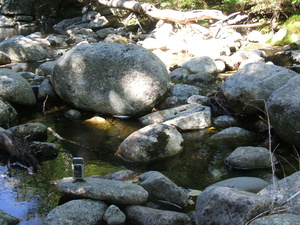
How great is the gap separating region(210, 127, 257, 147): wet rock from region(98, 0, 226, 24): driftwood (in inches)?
376

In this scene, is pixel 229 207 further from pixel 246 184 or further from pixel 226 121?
pixel 226 121

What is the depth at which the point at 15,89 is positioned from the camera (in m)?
6.91

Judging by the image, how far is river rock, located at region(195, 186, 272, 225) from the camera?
2.74 meters

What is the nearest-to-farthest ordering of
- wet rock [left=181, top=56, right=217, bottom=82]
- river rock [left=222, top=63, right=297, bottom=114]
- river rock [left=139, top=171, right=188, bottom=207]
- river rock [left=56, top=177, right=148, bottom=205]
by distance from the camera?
river rock [left=56, top=177, right=148, bottom=205], river rock [left=139, top=171, right=188, bottom=207], river rock [left=222, top=63, right=297, bottom=114], wet rock [left=181, top=56, right=217, bottom=82]

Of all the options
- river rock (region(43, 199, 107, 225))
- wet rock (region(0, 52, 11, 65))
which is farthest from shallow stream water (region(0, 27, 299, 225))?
wet rock (region(0, 52, 11, 65))

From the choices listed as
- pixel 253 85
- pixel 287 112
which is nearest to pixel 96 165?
pixel 287 112

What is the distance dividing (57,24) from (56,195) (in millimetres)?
21198

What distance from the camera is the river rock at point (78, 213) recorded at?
314 centimetres

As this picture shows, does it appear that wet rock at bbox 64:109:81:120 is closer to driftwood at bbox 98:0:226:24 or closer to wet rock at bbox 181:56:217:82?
wet rock at bbox 181:56:217:82

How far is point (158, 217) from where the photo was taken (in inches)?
127

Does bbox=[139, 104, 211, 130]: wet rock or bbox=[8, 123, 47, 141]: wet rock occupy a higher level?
bbox=[8, 123, 47, 141]: wet rock

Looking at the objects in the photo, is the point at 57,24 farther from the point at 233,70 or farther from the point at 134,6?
the point at 233,70

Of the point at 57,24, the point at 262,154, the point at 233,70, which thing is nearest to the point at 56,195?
the point at 262,154

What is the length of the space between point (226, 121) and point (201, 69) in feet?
11.7
